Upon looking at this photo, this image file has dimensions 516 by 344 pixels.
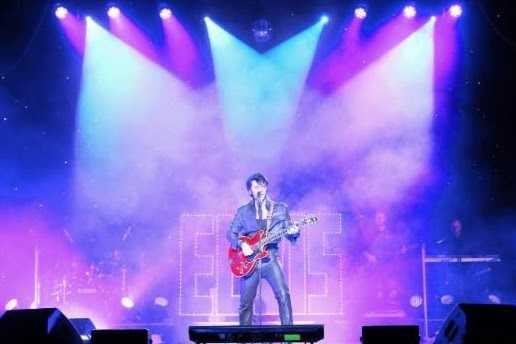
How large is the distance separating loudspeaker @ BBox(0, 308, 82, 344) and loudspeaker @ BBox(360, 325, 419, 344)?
2352 mm

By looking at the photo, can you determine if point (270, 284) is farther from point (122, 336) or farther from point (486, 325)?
point (486, 325)

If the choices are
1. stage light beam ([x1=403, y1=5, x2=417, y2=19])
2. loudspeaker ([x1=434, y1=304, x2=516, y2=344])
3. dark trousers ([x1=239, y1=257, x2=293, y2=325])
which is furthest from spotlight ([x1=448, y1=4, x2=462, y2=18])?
loudspeaker ([x1=434, y1=304, x2=516, y2=344])

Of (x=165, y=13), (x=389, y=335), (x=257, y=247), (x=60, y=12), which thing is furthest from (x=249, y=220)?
(x=60, y=12)

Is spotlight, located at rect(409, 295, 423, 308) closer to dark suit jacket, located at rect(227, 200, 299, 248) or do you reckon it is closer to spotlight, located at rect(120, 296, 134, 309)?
dark suit jacket, located at rect(227, 200, 299, 248)

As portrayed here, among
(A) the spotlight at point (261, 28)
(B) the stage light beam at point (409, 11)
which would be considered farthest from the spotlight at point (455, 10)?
(A) the spotlight at point (261, 28)

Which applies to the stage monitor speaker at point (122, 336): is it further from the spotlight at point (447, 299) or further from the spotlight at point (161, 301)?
the spotlight at point (447, 299)

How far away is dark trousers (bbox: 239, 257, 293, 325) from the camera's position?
7445 mm

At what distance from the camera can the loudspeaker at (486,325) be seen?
14.1ft

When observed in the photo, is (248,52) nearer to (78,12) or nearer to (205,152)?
(205,152)

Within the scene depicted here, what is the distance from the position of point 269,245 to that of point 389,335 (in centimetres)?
276

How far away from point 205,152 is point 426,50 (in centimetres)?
461

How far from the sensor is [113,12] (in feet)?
36.4

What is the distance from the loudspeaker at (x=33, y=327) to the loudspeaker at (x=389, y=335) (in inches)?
92.6

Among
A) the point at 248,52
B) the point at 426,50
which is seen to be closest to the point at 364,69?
the point at 426,50
